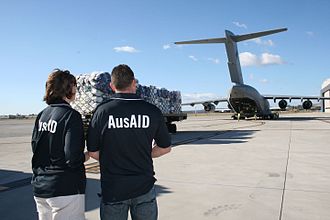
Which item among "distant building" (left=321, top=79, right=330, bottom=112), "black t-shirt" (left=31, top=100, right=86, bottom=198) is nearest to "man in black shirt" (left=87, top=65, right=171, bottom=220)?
"black t-shirt" (left=31, top=100, right=86, bottom=198)

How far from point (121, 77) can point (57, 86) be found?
53 cm

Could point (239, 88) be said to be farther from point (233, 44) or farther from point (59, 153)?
point (59, 153)

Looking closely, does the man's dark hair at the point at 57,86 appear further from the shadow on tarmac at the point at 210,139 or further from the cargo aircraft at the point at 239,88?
the cargo aircraft at the point at 239,88

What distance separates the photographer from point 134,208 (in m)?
2.63

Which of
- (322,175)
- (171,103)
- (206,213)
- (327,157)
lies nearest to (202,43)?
(171,103)

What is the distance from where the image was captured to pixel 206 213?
4.55 metres

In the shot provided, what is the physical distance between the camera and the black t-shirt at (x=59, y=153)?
246 cm

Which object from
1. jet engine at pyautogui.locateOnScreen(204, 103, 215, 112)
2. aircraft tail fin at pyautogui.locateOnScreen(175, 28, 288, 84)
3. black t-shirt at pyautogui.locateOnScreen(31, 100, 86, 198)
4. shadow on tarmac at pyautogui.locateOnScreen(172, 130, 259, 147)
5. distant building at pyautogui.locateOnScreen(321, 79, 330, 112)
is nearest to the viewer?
black t-shirt at pyautogui.locateOnScreen(31, 100, 86, 198)

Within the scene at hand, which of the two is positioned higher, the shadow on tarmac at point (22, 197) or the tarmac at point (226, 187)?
the tarmac at point (226, 187)

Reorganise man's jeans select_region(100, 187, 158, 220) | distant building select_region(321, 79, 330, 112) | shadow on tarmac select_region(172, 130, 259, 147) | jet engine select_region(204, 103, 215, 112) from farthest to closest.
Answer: distant building select_region(321, 79, 330, 112)
jet engine select_region(204, 103, 215, 112)
shadow on tarmac select_region(172, 130, 259, 147)
man's jeans select_region(100, 187, 158, 220)

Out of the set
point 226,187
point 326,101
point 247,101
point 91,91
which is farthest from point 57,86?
point 326,101

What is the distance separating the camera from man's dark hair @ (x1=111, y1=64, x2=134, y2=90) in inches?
104

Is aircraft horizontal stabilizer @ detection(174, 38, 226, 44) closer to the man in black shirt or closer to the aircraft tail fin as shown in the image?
the aircraft tail fin

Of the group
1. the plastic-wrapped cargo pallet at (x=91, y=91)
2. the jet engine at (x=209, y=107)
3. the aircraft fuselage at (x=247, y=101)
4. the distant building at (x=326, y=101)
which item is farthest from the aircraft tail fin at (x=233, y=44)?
the distant building at (x=326, y=101)
